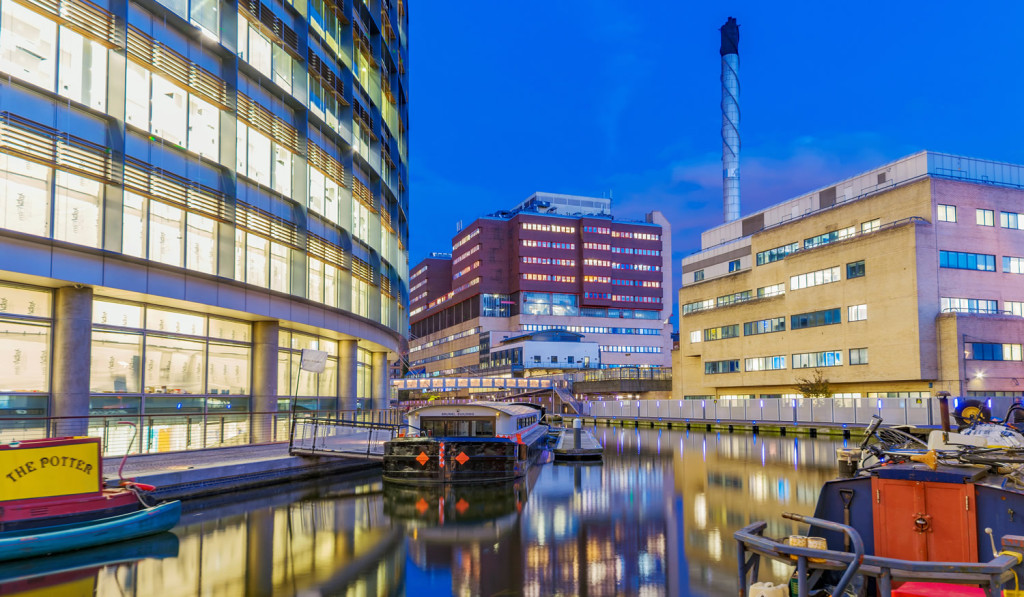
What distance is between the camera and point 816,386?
63.0 meters

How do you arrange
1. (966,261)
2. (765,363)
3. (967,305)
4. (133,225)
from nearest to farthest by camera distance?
(133,225), (967,305), (966,261), (765,363)

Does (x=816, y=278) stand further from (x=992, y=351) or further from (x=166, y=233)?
(x=166, y=233)

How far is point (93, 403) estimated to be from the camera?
22469 millimetres

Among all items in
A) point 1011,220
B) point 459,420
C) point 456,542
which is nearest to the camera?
point 456,542

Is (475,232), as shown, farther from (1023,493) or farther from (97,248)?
(1023,493)

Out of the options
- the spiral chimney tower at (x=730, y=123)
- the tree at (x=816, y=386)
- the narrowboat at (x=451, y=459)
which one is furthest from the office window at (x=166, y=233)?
the spiral chimney tower at (x=730, y=123)

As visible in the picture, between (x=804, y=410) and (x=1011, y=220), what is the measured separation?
76.0ft

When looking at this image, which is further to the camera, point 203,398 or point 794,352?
point 794,352

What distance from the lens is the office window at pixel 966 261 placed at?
5738 centimetres

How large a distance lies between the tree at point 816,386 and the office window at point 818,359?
3.20ft

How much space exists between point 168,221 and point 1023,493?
77.8 ft

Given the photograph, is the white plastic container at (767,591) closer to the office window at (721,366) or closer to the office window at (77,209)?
the office window at (77,209)

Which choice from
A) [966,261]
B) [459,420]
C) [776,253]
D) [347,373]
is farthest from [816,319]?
[459,420]

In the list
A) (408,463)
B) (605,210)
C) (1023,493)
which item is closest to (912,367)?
(408,463)
